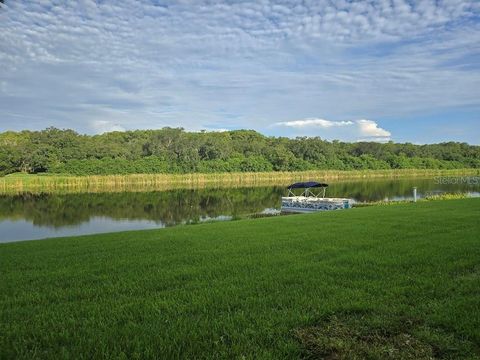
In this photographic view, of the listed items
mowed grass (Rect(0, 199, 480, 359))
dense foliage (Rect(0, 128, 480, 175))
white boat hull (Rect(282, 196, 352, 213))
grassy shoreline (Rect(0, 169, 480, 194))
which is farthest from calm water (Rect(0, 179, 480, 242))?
dense foliage (Rect(0, 128, 480, 175))

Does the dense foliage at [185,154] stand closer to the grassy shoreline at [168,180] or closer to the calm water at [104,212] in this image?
the grassy shoreline at [168,180]

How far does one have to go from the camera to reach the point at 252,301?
5172 millimetres

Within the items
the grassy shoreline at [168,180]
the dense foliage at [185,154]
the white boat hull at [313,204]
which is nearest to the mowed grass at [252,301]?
the white boat hull at [313,204]

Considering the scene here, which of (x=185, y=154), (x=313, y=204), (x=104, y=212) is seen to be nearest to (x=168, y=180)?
(x=185, y=154)

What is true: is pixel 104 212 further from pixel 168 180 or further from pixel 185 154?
pixel 185 154

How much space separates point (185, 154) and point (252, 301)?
8159cm

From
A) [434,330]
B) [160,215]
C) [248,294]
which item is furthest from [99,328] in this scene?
[160,215]

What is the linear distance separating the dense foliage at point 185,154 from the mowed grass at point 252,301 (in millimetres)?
63813

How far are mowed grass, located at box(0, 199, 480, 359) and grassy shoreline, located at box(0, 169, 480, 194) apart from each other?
51.1 meters

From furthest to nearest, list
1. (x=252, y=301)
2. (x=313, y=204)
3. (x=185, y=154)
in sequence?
(x=185, y=154)
(x=313, y=204)
(x=252, y=301)

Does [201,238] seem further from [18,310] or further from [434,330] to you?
[434,330]

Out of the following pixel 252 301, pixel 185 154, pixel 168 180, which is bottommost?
pixel 252 301

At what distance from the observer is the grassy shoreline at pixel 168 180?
194 feet

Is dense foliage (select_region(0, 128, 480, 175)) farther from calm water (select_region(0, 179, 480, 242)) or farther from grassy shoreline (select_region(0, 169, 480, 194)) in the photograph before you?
calm water (select_region(0, 179, 480, 242))
